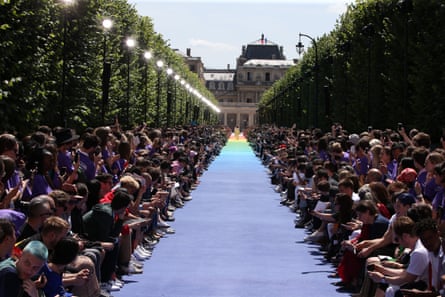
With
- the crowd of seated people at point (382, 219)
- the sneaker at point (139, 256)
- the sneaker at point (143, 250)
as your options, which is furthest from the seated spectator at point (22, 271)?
the sneaker at point (143, 250)

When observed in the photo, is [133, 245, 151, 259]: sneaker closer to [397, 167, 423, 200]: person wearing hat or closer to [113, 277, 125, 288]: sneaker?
[113, 277, 125, 288]: sneaker

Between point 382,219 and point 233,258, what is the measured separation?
5274 millimetres

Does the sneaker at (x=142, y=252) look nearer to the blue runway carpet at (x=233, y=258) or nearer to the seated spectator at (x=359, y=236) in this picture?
the blue runway carpet at (x=233, y=258)

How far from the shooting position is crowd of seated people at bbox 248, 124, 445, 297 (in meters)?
10.6

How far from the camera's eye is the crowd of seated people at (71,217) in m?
9.27

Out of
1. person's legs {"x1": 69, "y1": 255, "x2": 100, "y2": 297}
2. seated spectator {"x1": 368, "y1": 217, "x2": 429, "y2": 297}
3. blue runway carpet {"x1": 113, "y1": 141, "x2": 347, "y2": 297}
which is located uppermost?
seated spectator {"x1": 368, "y1": 217, "x2": 429, "y2": 297}

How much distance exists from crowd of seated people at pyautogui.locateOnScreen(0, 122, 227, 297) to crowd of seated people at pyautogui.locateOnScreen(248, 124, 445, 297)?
3.61 meters

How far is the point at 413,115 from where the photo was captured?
40.5 m

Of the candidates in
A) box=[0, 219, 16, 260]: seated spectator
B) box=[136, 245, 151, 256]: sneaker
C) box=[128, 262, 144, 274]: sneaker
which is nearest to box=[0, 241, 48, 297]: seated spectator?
box=[0, 219, 16, 260]: seated spectator

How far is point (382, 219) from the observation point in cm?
1388

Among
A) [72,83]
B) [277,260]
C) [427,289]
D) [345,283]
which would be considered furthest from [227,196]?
[427,289]

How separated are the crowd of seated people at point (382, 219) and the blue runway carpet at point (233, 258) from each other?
54 cm

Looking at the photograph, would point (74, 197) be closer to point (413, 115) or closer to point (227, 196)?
point (227, 196)

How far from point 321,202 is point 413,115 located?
21.5 metres
